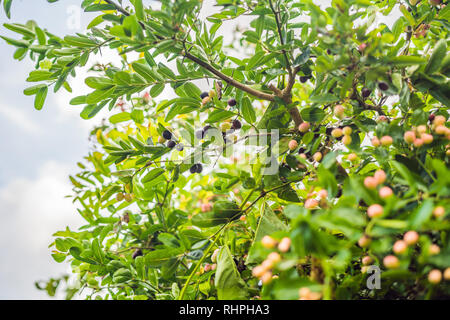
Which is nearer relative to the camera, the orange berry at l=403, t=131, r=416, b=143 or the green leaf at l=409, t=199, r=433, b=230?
the green leaf at l=409, t=199, r=433, b=230

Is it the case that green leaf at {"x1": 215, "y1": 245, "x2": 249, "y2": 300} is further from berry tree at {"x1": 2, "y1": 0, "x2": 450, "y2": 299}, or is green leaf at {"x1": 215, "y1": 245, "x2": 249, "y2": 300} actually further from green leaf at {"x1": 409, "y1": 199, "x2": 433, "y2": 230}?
green leaf at {"x1": 409, "y1": 199, "x2": 433, "y2": 230}

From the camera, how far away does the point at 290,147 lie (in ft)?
2.83

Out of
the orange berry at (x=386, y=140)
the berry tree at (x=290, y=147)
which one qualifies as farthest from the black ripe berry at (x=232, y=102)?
the orange berry at (x=386, y=140)

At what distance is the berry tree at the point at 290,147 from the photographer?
0.48 meters

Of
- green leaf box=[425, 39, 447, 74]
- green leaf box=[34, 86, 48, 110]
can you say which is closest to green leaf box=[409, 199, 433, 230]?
green leaf box=[425, 39, 447, 74]

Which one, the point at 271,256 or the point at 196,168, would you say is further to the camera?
the point at 196,168

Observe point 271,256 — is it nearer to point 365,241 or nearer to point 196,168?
point 365,241

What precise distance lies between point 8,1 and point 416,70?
111 centimetres

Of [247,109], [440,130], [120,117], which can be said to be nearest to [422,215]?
[440,130]

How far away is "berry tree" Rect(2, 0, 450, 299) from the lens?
48 cm

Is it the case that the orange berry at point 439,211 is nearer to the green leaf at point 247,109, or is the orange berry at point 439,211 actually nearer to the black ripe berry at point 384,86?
the black ripe berry at point 384,86

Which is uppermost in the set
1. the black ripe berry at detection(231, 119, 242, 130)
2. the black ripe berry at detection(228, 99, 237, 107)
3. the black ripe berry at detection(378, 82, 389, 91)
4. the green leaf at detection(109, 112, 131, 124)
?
the green leaf at detection(109, 112, 131, 124)
